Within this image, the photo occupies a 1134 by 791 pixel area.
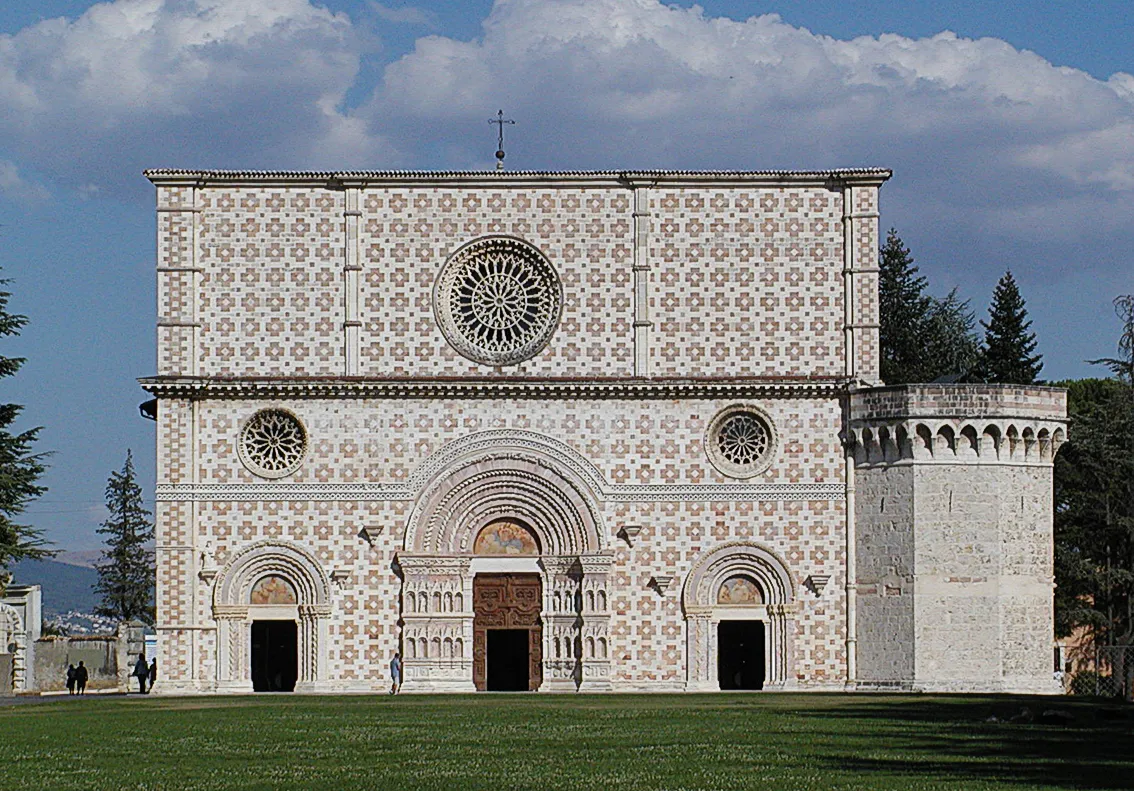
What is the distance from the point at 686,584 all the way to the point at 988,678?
21.8 ft

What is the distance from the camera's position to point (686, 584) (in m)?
46.0

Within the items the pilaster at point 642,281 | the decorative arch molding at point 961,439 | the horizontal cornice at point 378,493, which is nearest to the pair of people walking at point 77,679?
the horizontal cornice at point 378,493

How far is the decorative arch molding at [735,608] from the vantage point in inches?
1809

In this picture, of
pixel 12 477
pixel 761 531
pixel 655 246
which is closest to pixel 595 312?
pixel 655 246

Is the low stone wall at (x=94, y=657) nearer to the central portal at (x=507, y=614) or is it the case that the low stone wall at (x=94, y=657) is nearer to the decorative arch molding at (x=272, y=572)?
the decorative arch molding at (x=272, y=572)

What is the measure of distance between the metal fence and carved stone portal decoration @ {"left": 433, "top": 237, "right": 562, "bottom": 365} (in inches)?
547

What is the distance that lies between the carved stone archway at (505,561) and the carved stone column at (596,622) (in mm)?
21

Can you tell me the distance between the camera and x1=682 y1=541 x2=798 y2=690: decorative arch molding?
45938 mm

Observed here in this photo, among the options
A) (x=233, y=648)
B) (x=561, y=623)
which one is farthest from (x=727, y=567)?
(x=233, y=648)

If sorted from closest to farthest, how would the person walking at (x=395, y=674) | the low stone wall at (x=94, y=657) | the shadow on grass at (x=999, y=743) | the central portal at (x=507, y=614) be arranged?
the shadow on grass at (x=999, y=743)
the person walking at (x=395, y=674)
the central portal at (x=507, y=614)
the low stone wall at (x=94, y=657)

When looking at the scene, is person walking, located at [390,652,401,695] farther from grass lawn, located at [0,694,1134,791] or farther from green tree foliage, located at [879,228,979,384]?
green tree foliage, located at [879,228,979,384]

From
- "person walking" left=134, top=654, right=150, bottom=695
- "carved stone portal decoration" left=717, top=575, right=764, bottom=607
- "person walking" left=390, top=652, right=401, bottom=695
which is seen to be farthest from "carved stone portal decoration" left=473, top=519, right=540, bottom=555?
"person walking" left=134, top=654, right=150, bottom=695

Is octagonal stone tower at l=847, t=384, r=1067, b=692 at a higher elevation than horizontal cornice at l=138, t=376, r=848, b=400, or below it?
below

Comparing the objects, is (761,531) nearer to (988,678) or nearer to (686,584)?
(686,584)
